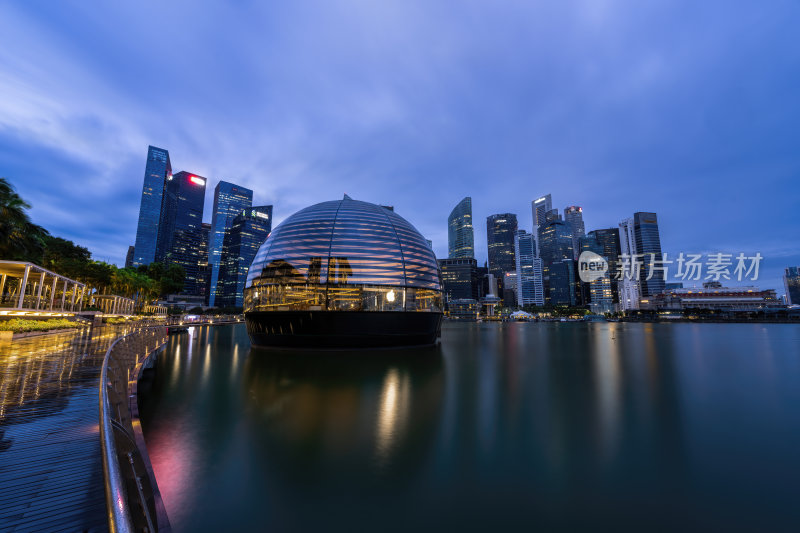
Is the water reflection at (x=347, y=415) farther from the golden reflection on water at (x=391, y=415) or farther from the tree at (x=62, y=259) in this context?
the tree at (x=62, y=259)

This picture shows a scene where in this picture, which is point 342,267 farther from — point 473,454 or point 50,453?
point 50,453

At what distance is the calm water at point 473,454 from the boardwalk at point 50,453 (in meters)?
2.29

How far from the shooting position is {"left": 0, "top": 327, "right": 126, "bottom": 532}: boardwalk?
3.66m

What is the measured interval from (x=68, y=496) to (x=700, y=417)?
1827 cm

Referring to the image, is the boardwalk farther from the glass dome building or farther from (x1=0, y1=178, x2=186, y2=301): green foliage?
(x1=0, y1=178, x2=186, y2=301): green foliage

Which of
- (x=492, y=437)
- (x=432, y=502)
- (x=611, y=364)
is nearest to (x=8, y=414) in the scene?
(x=432, y=502)

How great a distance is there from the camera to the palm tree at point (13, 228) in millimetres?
29547

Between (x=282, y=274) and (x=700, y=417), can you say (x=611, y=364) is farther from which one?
(x=282, y=274)

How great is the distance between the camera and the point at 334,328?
30.6 meters

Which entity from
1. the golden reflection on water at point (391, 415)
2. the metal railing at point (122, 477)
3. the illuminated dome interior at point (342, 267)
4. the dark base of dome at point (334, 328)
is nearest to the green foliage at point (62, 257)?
the illuminated dome interior at point (342, 267)

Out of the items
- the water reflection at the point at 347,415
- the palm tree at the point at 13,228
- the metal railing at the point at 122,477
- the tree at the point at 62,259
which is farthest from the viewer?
the tree at the point at 62,259

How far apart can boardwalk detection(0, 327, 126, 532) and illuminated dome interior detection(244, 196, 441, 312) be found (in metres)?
21.4

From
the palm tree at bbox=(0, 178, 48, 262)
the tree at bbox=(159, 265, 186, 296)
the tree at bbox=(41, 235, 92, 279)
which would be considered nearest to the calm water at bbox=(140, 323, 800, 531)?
the palm tree at bbox=(0, 178, 48, 262)

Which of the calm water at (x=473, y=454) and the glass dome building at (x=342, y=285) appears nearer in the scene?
the calm water at (x=473, y=454)
